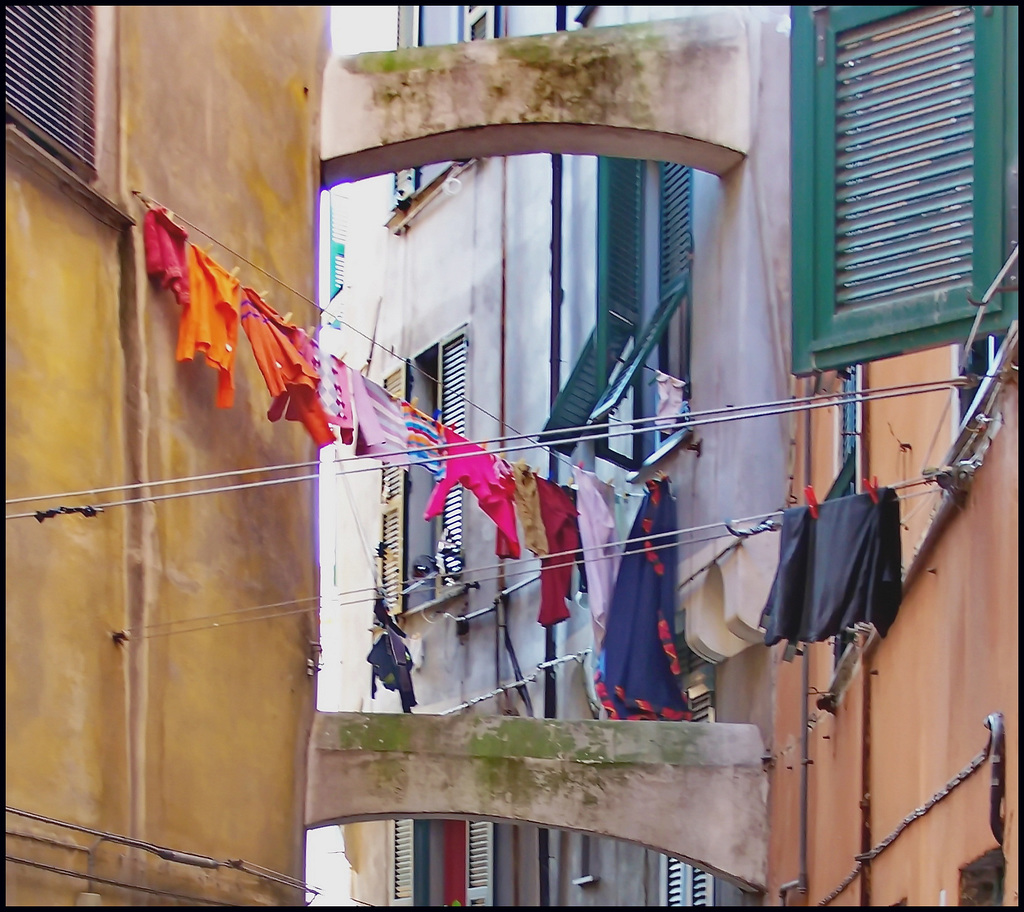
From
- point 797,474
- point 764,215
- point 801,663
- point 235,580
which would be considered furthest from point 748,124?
point 235,580

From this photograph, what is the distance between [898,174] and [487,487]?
5.14 m

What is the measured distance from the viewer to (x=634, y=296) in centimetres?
1427

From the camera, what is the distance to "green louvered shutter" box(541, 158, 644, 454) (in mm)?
13945

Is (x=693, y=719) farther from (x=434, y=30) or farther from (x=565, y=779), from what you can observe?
(x=434, y=30)

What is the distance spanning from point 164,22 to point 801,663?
203 inches

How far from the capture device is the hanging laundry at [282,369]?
11.0 m

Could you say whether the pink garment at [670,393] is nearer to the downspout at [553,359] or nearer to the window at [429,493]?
the downspout at [553,359]

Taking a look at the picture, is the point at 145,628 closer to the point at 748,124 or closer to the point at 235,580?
the point at 235,580

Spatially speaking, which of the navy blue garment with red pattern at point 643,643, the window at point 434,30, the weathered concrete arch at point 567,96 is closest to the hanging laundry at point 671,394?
the navy blue garment with red pattern at point 643,643

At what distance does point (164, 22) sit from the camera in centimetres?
1140

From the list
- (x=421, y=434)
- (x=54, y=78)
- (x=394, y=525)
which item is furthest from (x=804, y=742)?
(x=394, y=525)

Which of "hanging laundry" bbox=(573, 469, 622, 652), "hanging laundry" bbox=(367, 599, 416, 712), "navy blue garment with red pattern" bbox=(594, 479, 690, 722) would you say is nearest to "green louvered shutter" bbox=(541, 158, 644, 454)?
"hanging laundry" bbox=(573, 469, 622, 652)

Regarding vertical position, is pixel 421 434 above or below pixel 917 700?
above

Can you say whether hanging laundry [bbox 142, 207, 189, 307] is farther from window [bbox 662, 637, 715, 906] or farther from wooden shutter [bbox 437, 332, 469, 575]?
wooden shutter [bbox 437, 332, 469, 575]
